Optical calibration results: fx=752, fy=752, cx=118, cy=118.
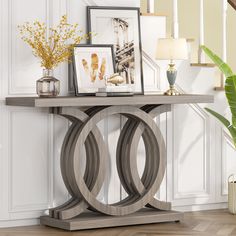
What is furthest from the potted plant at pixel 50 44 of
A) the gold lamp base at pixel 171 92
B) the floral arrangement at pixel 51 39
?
the gold lamp base at pixel 171 92

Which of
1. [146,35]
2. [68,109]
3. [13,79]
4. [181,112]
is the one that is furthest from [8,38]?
[181,112]

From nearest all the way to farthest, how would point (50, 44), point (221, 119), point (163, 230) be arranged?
point (163, 230) < point (50, 44) < point (221, 119)

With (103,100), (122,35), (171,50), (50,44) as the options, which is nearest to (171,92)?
(171,50)

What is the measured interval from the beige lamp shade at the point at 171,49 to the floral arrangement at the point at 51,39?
0.56 m

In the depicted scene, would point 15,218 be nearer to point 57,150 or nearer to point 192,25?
point 57,150

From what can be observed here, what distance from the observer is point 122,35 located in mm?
5793

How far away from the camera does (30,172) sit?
18.2 ft

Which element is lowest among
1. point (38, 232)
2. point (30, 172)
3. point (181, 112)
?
point (38, 232)

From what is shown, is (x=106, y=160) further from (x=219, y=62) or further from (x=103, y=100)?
(x=219, y=62)

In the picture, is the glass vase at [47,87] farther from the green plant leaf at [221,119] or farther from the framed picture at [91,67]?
the green plant leaf at [221,119]

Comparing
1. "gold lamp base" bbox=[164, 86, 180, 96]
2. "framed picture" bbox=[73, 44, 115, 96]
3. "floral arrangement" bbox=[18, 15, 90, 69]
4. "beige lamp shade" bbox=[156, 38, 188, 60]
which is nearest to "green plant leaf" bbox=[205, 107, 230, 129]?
"gold lamp base" bbox=[164, 86, 180, 96]

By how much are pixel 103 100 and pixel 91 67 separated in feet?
1.38

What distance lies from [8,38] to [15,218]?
132 centimetres

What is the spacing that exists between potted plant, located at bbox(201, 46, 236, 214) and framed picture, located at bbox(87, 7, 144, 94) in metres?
0.56
